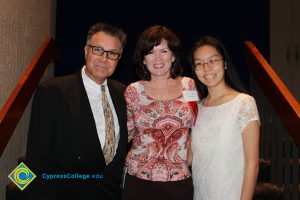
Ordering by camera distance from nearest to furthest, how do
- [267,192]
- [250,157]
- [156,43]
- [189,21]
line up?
[250,157] → [156,43] → [267,192] → [189,21]

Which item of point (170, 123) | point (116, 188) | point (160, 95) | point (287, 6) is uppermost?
point (287, 6)

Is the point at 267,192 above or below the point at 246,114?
below

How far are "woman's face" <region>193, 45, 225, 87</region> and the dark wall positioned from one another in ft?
9.24

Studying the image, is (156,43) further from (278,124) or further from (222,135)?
(278,124)

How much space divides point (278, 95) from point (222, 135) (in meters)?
1.09

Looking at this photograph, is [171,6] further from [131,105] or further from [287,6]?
[131,105]

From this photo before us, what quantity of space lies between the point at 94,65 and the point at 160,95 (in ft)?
1.57

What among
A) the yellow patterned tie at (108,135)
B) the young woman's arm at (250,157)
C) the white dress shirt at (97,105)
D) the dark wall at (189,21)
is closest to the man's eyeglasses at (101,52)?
the white dress shirt at (97,105)

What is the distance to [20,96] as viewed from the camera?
2627mm

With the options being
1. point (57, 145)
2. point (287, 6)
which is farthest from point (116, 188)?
point (287, 6)

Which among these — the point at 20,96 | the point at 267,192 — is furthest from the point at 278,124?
the point at 20,96

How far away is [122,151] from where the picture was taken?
223cm

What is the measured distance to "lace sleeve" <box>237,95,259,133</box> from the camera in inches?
74.5

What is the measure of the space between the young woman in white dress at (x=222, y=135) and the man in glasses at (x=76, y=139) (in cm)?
56
